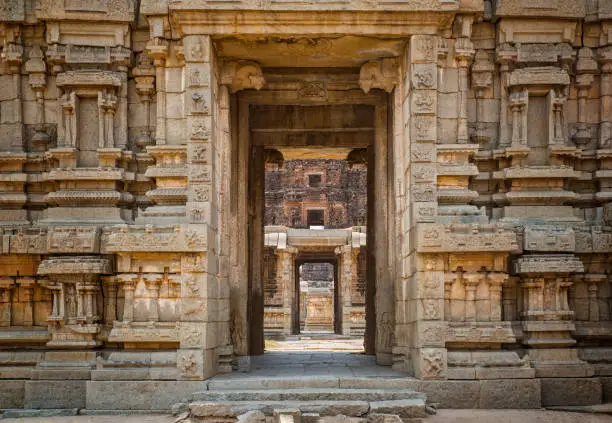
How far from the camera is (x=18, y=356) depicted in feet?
33.9

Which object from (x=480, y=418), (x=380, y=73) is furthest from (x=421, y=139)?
(x=480, y=418)

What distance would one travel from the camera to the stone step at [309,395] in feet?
30.1

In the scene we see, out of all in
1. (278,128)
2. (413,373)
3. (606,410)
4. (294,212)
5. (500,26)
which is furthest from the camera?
(294,212)

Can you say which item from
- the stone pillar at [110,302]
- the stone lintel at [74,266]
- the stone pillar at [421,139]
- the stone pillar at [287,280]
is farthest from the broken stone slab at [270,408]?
the stone pillar at [287,280]

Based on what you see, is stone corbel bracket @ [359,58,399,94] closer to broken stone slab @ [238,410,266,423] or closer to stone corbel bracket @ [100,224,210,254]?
stone corbel bracket @ [100,224,210,254]

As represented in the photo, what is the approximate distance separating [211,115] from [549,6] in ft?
16.3

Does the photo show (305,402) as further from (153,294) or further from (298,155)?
(298,155)

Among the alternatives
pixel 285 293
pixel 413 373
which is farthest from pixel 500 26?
pixel 285 293

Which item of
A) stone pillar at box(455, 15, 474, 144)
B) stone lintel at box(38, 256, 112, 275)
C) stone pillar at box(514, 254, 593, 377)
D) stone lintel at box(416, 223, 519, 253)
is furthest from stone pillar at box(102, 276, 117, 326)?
stone pillar at box(514, 254, 593, 377)

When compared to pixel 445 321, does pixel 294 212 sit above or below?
above

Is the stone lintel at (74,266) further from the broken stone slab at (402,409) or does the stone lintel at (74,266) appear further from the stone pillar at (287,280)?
the stone pillar at (287,280)

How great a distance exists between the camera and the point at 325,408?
29.0ft

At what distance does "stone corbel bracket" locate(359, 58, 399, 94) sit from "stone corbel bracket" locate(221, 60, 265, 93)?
5.16 ft

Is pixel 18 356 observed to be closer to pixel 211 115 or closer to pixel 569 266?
pixel 211 115
